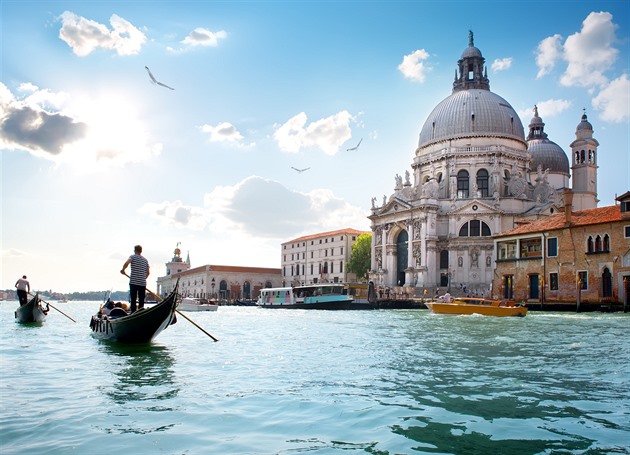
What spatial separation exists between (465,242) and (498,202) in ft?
13.9

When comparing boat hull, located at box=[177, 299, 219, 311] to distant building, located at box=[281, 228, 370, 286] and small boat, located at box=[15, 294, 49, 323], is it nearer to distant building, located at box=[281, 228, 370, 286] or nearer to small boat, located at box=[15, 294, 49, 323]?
small boat, located at box=[15, 294, 49, 323]

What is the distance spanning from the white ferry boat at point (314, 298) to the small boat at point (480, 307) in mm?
11490

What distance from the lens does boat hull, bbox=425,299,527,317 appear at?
24719 millimetres

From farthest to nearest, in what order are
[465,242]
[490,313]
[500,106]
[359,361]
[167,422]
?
[500,106]
[465,242]
[490,313]
[359,361]
[167,422]

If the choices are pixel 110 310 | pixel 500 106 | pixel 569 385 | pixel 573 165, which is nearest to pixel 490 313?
pixel 110 310

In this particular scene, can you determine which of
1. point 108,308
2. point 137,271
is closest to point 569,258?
point 108,308

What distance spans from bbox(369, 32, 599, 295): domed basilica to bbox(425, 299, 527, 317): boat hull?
17.3m

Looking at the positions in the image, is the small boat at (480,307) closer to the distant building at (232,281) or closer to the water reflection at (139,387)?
the water reflection at (139,387)

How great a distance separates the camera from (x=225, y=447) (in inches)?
184

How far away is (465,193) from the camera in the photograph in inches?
1981

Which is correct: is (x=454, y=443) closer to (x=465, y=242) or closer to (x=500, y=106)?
(x=465, y=242)

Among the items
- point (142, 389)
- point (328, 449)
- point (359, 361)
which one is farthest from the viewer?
point (359, 361)

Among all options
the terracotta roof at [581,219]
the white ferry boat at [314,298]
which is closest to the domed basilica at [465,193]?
the white ferry boat at [314,298]

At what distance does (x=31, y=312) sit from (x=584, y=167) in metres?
48.2
